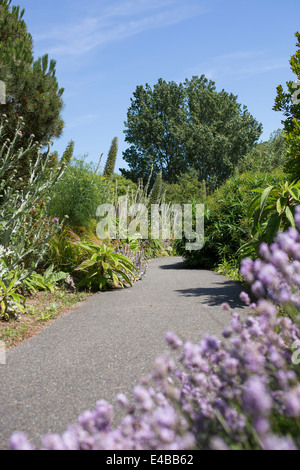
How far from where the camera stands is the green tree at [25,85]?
5.82 metres

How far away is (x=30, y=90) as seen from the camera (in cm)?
601

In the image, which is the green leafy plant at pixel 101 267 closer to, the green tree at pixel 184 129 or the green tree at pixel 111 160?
the green tree at pixel 111 160

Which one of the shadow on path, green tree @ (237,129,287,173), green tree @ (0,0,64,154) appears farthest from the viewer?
green tree @ (237,129,287,173)

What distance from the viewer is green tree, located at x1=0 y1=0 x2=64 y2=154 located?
5824 millimetres

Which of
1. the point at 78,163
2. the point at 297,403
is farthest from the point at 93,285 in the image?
the point at 297,403

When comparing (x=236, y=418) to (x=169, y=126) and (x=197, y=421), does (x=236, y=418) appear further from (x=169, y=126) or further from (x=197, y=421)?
(x=169, y=126)

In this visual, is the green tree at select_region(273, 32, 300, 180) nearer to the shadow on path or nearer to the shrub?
the shadow on path

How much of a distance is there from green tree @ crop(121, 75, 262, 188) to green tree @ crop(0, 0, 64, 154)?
82.4ft
